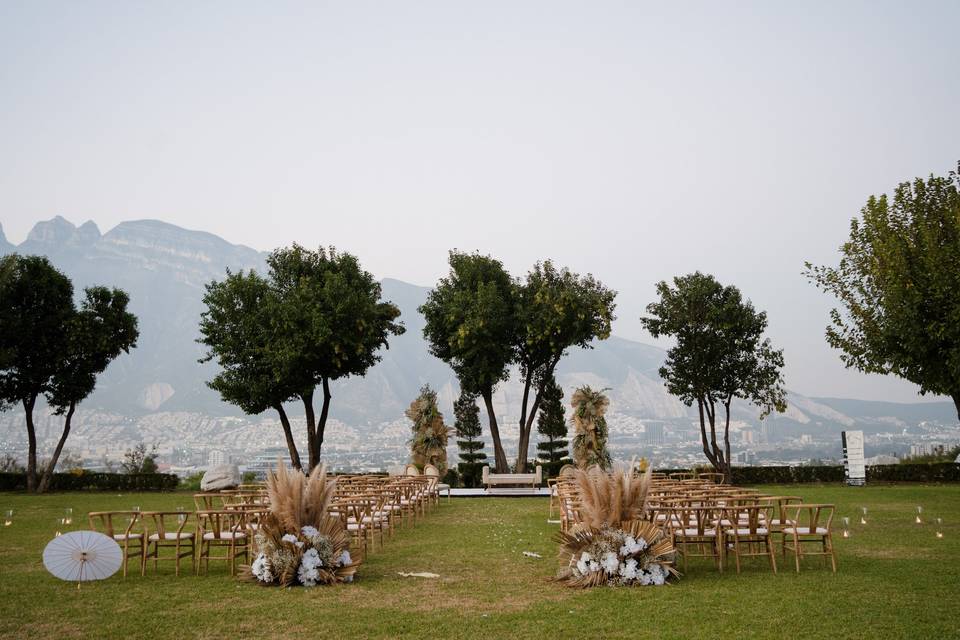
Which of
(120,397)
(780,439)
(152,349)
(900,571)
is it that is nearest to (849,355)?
(900,571)

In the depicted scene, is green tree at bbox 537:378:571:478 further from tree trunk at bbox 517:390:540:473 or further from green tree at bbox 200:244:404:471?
green tree at bbox 200:244:404:471

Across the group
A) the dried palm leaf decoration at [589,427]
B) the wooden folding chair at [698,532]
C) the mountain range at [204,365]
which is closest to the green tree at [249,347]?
the dried palm leaf decoration at [589,427]

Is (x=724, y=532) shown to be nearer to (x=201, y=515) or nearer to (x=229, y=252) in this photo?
(x=201, y=515)

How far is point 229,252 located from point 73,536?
192848 mm

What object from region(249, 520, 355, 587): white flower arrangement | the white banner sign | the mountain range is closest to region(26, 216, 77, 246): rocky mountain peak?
the mountain range

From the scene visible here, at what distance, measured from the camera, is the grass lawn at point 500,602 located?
7027 mm

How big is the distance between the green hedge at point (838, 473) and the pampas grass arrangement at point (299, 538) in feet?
70.5

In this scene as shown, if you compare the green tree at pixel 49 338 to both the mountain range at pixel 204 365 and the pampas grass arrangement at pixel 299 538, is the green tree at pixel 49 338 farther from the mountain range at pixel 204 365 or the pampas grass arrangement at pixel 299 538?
the mountain range at pixel 204 365

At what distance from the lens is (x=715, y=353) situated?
31.5m

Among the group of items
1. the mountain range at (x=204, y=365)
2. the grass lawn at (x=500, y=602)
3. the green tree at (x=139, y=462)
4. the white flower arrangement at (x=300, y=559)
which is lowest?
the grass lawn at (x=500, y=602)

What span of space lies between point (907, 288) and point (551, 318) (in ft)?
44.9

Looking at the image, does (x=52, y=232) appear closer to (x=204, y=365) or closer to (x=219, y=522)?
(x=204, y=365)

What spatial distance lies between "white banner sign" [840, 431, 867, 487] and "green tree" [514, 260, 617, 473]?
9.22 metres

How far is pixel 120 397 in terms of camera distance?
4665 inches
